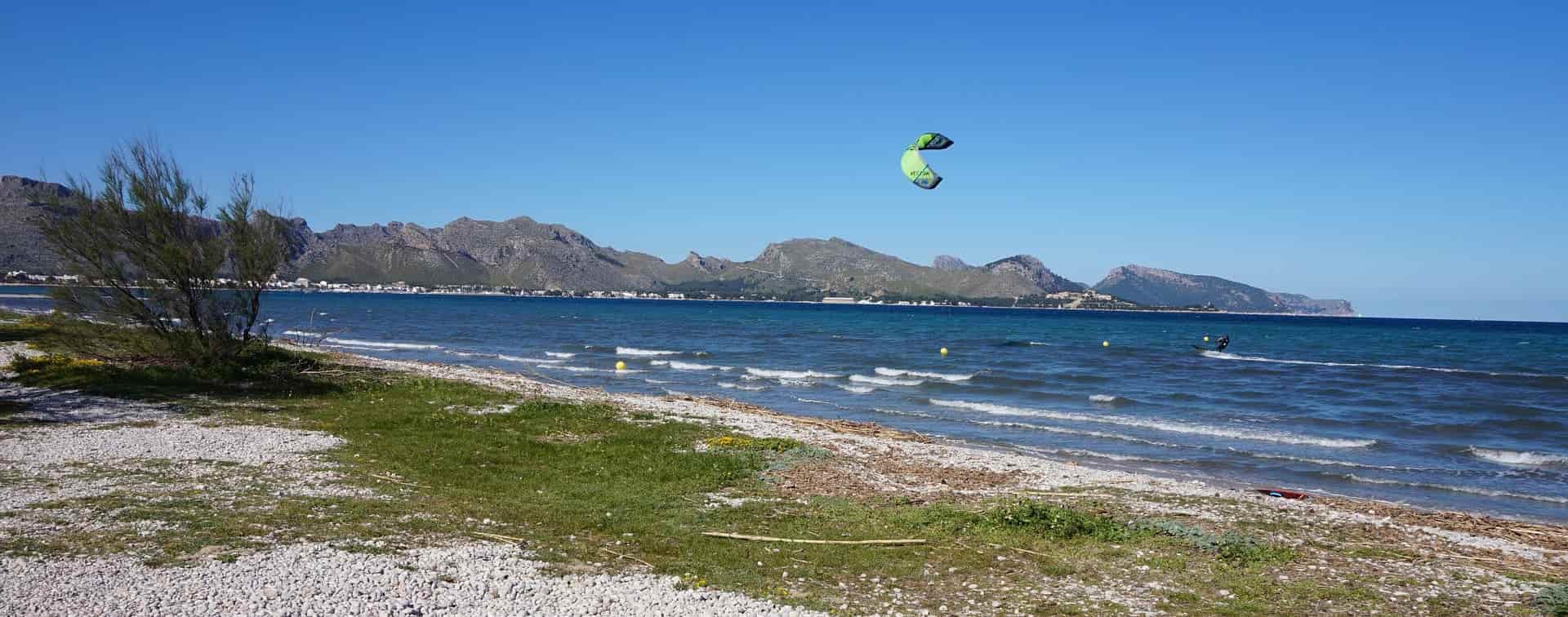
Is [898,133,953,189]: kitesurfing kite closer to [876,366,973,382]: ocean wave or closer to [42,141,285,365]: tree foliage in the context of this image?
[42,141,285,365]: tree foliage

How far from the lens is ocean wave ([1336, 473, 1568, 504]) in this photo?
694 inches

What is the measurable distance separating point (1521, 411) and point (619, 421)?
3021cm

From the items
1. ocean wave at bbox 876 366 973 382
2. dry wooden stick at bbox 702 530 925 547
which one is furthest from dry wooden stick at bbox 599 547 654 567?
ocean wave at bbox 876 366 973 382

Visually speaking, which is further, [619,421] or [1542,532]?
[619,421]

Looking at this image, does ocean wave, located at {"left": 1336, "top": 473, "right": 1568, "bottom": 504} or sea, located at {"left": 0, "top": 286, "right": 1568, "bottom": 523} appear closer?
ocean wave, located at {"left": 1336, "top": 473, "right": 1568, "bottom": 504}

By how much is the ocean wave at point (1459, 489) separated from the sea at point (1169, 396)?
64mm

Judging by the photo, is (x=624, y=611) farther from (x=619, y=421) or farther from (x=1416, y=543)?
(x=619, y=421)

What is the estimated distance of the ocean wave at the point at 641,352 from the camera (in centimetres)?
5297

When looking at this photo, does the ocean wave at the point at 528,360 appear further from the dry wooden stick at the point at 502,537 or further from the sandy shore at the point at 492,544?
the dry wooden stick at the point at 502,537

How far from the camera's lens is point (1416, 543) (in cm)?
1168

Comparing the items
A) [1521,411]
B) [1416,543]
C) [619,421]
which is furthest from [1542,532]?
[1521,411]

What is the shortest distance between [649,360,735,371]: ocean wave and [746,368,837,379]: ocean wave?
179 centimetres

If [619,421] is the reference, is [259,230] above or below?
above

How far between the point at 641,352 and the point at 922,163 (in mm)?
39638
